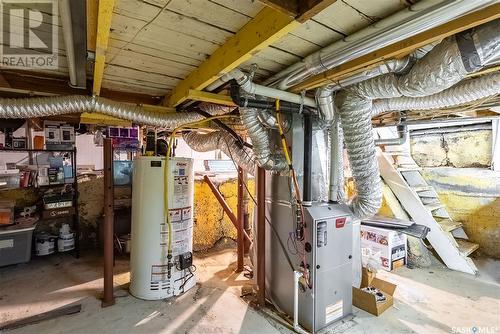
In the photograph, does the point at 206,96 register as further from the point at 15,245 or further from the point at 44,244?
the point at 44,244

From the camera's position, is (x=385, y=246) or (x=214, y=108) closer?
(x=214, y=108)

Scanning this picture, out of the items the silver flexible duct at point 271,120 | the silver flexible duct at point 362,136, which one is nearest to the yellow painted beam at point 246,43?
the silver flexible duct at point 271,120

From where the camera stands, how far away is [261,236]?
252 centimetres

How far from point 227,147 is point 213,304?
1.63 meters

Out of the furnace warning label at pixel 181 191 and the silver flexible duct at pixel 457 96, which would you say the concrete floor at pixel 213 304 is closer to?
the furnace warning label at pixel 181 191

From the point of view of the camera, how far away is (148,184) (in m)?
2.59

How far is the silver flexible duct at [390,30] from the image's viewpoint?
3.20 ft

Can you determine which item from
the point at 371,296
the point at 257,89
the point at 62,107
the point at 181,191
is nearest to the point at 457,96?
the point at 257,89

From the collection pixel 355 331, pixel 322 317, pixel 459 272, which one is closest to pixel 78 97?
pixel 322 317

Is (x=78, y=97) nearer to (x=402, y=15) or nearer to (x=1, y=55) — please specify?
(x=1, y=55)

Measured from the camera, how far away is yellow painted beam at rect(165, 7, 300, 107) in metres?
1.14

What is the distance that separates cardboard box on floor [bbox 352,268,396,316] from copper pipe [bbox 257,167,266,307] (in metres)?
0.89

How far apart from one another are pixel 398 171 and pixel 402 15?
3.30 m

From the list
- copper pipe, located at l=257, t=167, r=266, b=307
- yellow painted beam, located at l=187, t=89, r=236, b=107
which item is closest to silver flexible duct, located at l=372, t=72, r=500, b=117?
copper pipe, located at l=257, t=167, r=266, b=307
